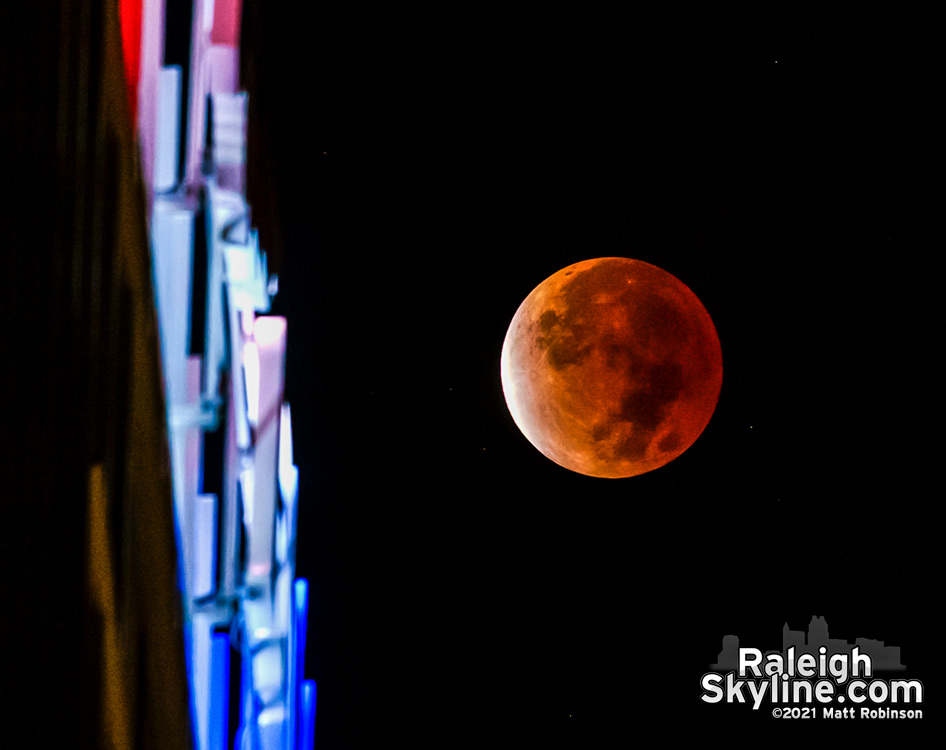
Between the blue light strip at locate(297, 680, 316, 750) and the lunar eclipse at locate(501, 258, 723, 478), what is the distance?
1.25 m

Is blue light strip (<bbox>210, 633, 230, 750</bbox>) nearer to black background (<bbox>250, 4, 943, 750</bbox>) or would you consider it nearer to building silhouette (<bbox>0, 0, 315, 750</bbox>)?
building silhouette (<bbox>0, 0, 315, 750</bbox>)

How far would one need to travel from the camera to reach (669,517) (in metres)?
2.91

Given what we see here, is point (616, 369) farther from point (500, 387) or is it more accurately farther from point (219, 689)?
point (219, 689)

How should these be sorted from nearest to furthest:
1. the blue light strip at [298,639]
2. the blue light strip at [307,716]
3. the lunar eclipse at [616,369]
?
the lunar eclipse at [616,369], the blue light strip at [298,639], the blue light strip at [307,716]

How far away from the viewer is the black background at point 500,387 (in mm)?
2762

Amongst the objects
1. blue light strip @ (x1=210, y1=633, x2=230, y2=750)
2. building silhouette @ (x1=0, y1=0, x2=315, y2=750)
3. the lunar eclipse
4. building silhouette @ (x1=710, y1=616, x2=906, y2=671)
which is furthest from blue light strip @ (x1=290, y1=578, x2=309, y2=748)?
building silhouette @ (x1=710, y1=616, x2=906, y2=671)

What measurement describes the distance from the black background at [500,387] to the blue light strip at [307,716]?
0.05 m

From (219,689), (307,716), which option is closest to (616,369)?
(219,689)

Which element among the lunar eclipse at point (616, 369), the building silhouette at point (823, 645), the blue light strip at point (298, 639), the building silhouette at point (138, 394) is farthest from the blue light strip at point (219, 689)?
the building silhouette at point (823, 645)

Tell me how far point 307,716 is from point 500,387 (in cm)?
133

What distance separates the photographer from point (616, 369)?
213 cm

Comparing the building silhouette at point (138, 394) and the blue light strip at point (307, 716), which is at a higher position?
the building silhouette at point (138, 394)

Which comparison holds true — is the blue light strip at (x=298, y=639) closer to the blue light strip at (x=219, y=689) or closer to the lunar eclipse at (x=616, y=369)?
the blue light strip at (x=219, y=689)

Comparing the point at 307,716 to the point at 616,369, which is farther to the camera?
the point at 307,716
